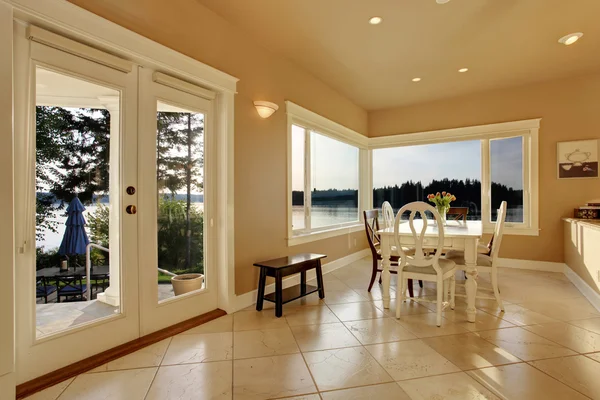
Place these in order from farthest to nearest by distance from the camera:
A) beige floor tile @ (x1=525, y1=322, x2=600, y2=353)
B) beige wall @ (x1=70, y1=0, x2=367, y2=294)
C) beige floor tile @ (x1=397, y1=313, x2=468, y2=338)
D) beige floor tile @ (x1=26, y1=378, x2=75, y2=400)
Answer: beige floor tile @ (x1=397, y1=313, x2=468, y2=338)
beige wall @ (x1=70, y1=0, x2=367, y2=294)
beige floor tile @ (x1=525, y1=322, x2=600, y2=353)
beige floor tile @ (x1=26, y1=378, x2=75, y2=400)

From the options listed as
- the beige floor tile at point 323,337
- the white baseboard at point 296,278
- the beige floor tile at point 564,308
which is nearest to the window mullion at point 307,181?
the white baseboard at point 296,278

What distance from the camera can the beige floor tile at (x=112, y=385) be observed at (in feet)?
5.71

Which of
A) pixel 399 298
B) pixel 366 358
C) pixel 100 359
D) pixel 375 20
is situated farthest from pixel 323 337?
pixel 375 20

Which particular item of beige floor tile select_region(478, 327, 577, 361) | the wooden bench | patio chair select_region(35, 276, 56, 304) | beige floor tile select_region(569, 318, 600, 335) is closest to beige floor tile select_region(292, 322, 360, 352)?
the wooden bench

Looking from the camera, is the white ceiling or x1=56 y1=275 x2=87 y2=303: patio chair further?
the white ceiling

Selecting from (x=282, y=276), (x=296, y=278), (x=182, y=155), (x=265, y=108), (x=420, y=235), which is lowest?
(x=296, y=278)

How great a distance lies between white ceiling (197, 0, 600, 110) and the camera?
2.84 m

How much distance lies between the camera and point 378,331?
260 centimetres

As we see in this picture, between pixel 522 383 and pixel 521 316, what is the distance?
1277 mm

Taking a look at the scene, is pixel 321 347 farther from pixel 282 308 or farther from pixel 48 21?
pixel 48 21

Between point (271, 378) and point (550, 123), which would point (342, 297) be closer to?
point (271, 378)

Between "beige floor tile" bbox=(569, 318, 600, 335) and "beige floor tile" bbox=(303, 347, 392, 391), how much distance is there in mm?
1980

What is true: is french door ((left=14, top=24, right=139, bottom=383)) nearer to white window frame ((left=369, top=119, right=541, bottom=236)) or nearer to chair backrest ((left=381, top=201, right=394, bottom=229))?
chair backrest ((left=381, top=201, right=394, bottom=229))

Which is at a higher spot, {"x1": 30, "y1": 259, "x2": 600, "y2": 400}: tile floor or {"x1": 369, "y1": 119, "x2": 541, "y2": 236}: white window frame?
{"x1": 369, "y1": 119, "x2": 541, "y2": 236}: white window frame
